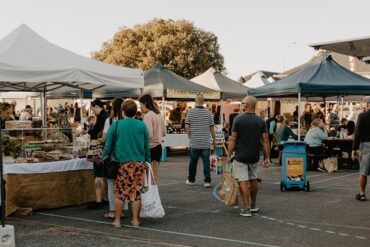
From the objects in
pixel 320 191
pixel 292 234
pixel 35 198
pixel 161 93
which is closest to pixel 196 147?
pixel 320 191

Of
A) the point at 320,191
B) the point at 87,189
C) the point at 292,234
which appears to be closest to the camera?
the point at 292,234

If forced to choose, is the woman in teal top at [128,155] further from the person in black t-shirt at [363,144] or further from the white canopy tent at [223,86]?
the white canopy tent at [223,86]

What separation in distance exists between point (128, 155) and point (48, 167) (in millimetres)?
2029

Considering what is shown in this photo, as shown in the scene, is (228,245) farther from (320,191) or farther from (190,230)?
(320,191)

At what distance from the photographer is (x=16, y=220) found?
8.19 meters

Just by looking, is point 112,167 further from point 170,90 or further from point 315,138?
point 170,90

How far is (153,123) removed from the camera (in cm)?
959

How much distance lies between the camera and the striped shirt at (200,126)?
454 inches

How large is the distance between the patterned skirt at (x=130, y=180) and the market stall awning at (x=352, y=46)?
2.79 metres

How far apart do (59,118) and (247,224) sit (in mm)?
6008

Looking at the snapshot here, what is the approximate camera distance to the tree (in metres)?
50.9

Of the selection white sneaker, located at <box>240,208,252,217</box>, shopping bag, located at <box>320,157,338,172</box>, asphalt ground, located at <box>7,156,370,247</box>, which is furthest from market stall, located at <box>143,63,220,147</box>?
white sneaker, located at <box>240,208,252,217</box>

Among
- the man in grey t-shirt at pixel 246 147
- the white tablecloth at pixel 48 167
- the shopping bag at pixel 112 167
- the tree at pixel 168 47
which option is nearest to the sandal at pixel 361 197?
the man in grey t-shirt at pixel 246 147

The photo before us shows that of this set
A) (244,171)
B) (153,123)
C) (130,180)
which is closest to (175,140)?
(153,123)
